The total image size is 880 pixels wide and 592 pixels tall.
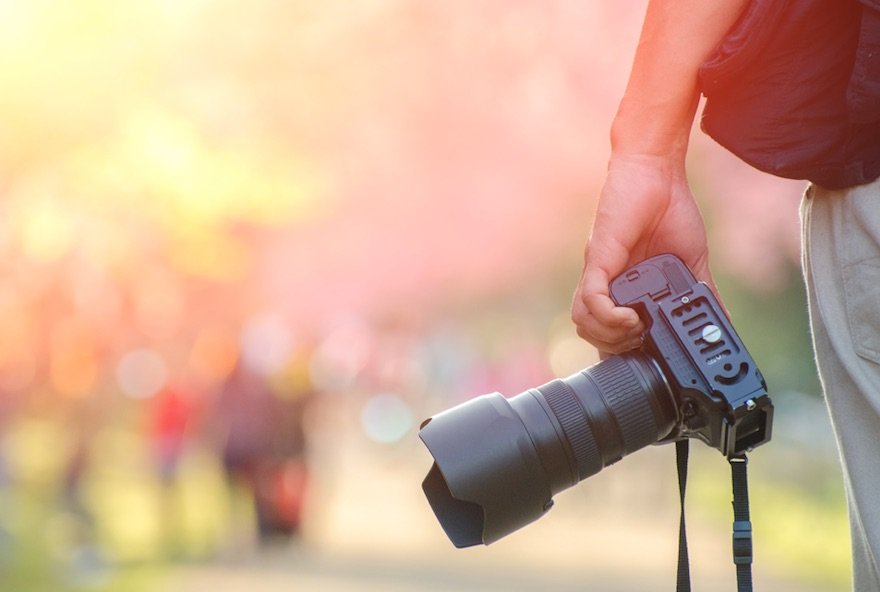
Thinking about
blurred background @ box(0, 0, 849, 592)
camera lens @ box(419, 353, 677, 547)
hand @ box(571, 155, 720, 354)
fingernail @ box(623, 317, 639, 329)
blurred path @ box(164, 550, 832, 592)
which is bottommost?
camera lens @ box(419, 353, 677, 547)

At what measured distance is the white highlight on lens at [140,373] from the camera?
20758 millimetres

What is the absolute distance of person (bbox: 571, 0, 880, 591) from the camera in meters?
1.83

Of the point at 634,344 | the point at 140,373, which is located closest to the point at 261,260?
the point at 140,373

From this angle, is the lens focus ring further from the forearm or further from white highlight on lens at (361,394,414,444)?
white highlight on lens at (361,394,414,444)

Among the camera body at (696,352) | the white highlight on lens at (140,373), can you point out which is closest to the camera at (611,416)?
the camera body at (696,352)

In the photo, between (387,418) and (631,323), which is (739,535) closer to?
(631,323)

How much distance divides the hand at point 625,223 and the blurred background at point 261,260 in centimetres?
614

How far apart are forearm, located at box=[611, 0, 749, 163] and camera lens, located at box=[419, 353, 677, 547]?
0.29 metres

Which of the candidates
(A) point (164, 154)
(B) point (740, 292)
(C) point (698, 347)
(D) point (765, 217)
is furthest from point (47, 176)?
(C) point (698, 347)

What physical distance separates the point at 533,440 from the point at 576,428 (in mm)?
70

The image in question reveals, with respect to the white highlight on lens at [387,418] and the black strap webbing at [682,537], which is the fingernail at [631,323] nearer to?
the black strap webbing at [682,537]

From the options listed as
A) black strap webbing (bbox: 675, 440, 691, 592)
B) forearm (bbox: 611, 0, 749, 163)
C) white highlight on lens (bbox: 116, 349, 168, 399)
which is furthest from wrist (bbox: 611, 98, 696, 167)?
white highlight on lens (bbox: 116, 349, 168, 399)

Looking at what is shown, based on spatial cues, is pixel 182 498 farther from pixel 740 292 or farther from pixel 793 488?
pixel 740 292

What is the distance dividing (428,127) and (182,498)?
7691 millimetres
